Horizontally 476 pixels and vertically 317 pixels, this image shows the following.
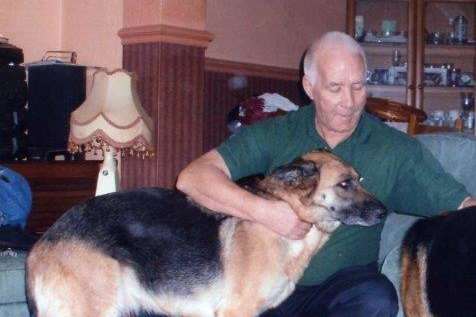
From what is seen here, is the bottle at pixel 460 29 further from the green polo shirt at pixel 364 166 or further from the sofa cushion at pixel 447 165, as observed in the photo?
the green polo shirt at pixel 364 166

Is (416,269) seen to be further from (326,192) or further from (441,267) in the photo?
(326,192)

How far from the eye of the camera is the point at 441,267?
159 centimetres

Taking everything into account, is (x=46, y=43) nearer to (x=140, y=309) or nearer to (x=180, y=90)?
(x=180, y=90)

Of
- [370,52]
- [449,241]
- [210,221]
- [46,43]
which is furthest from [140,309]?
[370,52]

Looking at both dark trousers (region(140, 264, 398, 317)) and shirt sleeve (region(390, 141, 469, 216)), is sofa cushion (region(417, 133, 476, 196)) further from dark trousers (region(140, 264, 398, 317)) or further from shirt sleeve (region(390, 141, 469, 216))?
dark trousers (region(140, 264, 398, 317))

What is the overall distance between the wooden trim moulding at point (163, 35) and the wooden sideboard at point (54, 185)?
71cm

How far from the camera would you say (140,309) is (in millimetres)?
2037

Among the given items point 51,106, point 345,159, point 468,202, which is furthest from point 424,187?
point 51,106

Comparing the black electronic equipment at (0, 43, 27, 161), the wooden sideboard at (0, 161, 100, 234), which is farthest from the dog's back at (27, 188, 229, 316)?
the black electronic equipment at (0, 43, 27, 161)

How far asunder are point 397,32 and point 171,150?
249 centimetres

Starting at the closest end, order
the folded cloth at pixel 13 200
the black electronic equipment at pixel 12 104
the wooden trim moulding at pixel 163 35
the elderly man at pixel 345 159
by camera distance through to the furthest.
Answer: the elderly man at pixel 345 159
the folded cloth at pixel 13 200
the black electronic equipment at pixel 12 104
the wooden trim moulding at pixel 163 35

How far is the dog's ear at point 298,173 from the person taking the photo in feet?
6.68

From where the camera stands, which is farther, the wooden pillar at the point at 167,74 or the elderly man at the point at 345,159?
the wooden pillar at the point at 167,74

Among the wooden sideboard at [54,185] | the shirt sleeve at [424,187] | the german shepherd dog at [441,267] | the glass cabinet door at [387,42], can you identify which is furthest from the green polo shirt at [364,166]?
the glass cabinet door at [387,42]
